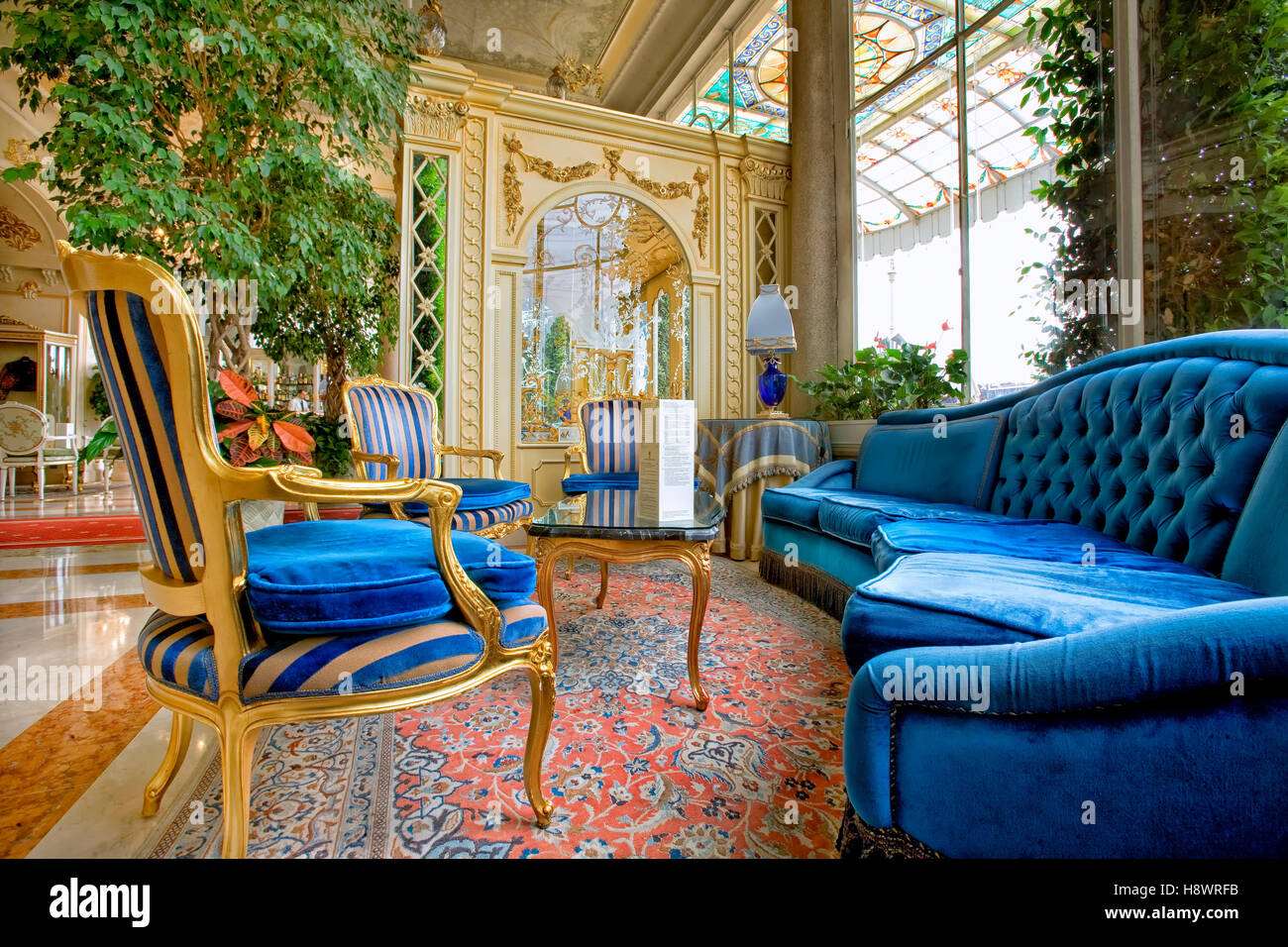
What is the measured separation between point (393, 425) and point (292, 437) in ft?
2.41

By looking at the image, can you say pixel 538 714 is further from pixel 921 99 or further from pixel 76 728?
pixel 921 99

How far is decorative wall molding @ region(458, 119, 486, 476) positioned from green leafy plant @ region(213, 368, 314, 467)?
1802 mm

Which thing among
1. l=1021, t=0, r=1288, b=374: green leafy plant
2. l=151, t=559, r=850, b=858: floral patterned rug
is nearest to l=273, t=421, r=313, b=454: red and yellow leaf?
l=151, t=559, r=850, b=858: floral patterned rug

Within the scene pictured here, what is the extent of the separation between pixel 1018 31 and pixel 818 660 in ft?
12.0

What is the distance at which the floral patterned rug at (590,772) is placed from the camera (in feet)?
3.46

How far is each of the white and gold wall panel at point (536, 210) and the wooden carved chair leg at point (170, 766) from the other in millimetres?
3025

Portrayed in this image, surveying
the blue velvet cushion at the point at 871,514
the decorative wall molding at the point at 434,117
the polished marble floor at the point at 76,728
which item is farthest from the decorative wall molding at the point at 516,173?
the polished marble floor at the point at 76,728

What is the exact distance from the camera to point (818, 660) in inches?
77.9

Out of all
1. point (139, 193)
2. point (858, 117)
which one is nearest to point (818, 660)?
point (139, 193)

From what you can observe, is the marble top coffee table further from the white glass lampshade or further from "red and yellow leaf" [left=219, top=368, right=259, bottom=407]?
the white glass lampshade

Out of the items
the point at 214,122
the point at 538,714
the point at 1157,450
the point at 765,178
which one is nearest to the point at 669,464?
the point at 538,714

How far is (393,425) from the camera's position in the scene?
297 cm

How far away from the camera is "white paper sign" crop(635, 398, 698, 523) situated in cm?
173
